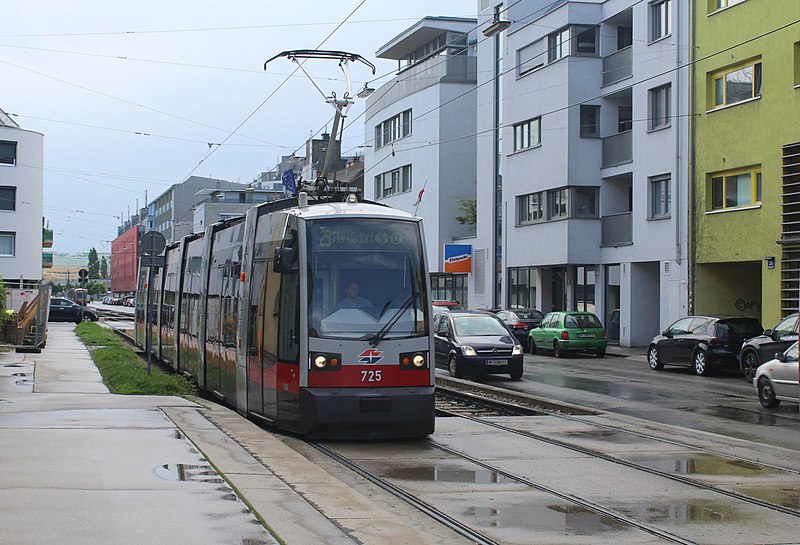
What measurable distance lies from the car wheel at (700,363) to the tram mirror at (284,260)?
17.2 m

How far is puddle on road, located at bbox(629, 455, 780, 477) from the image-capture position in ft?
38.1

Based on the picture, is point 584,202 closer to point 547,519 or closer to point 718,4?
point 718,4

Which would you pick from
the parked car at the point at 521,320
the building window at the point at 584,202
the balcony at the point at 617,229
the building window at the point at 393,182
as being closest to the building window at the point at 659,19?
the balcony at the point at 617,229

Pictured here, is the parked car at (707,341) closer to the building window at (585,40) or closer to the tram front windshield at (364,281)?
the tram front windshield at (364,281)

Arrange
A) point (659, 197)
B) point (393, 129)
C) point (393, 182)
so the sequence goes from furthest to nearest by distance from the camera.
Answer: point (393, 182) → point (393, 129) → point (659, 197)

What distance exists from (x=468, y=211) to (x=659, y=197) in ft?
66.0

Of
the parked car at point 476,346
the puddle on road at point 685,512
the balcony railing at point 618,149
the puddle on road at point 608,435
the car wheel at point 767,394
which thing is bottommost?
the puddle on road at point 608,435

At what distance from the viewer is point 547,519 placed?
8.98 metres

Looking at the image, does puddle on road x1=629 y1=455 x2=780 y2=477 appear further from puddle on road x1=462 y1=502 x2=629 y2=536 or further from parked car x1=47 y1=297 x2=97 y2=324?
parked car x1=47 y1=297 x2=97 y2=324

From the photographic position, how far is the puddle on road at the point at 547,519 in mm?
8617

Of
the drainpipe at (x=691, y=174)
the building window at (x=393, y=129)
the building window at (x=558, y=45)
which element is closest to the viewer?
the drainpipe at (x=691, y=174)

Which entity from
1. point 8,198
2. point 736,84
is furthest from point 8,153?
point 736,84

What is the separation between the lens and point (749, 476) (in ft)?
37.3

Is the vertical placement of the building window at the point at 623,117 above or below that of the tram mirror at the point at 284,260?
above
